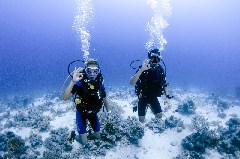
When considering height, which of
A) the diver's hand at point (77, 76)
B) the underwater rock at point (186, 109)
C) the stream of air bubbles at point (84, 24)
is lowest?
the diver's hand at point (77, 76)

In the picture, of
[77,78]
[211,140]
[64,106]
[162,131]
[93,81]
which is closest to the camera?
[77,78]

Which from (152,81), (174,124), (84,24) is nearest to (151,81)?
(152,81)

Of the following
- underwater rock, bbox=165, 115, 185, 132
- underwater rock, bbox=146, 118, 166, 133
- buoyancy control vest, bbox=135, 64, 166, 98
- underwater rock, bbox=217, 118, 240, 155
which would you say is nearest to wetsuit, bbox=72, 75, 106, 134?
buoyancy control vest, bbox=135, 64, 166, 98

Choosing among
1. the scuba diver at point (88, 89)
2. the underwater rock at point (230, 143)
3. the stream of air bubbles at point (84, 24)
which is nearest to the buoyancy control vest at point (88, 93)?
the scuba diver at point (88, 89)

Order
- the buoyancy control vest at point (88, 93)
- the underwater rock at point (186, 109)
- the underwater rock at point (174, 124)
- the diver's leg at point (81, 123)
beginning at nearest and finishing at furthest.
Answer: the buoyancy control vest at point (88, 93)
the diver's leg at point (81, 123)
the underwater rock at point (174, 124)
the underwater rock at point (186, 109)

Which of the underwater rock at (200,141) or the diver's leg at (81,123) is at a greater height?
the underwater rock at (200,141)

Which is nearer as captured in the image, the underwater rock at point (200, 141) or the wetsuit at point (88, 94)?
the wetsuit at point (88, 94)

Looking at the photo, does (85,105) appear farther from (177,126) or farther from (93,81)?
(177,126)

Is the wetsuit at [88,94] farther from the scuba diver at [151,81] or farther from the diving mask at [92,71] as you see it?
the scuba diver at [151,81]

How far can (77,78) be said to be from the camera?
6.47 meters

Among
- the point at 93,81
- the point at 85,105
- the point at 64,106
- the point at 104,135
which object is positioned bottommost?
the point at 85,105

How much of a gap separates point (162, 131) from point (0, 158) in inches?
359

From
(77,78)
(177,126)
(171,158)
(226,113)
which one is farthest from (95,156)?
(226,113)

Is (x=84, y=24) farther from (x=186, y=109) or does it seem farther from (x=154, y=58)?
(x=154, y=58)
